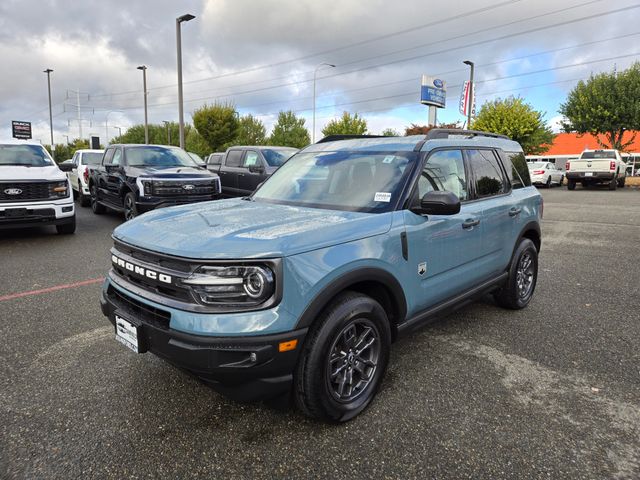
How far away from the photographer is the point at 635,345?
3.83 meters

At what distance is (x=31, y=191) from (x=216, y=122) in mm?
30478

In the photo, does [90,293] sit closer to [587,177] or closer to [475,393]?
[475,393]

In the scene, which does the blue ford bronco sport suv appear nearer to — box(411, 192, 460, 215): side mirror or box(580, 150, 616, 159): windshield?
box(411, 192, 460, 215): side mirror

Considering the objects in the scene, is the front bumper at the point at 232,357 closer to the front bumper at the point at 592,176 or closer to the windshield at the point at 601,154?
the front bumper at the point at 592,176

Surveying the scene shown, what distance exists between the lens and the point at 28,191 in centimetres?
779

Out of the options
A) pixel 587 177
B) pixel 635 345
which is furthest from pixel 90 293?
pixel 587 177

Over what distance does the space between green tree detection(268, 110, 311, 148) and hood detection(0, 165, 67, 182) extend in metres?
43.1

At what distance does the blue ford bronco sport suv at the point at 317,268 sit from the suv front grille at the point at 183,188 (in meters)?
Answer: 5.66

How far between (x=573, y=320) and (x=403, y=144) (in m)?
2.60

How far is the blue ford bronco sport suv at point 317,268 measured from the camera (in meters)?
2.26

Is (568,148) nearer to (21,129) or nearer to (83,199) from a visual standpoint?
(83,199)

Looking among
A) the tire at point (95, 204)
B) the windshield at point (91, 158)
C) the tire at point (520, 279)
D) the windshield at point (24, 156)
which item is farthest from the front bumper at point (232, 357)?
the windshield at point (91, 158)

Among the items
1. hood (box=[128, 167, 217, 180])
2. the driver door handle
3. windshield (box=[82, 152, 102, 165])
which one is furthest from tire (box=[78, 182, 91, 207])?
the driver door handle

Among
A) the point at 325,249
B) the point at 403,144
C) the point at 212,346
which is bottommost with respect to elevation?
the point at 212,346
